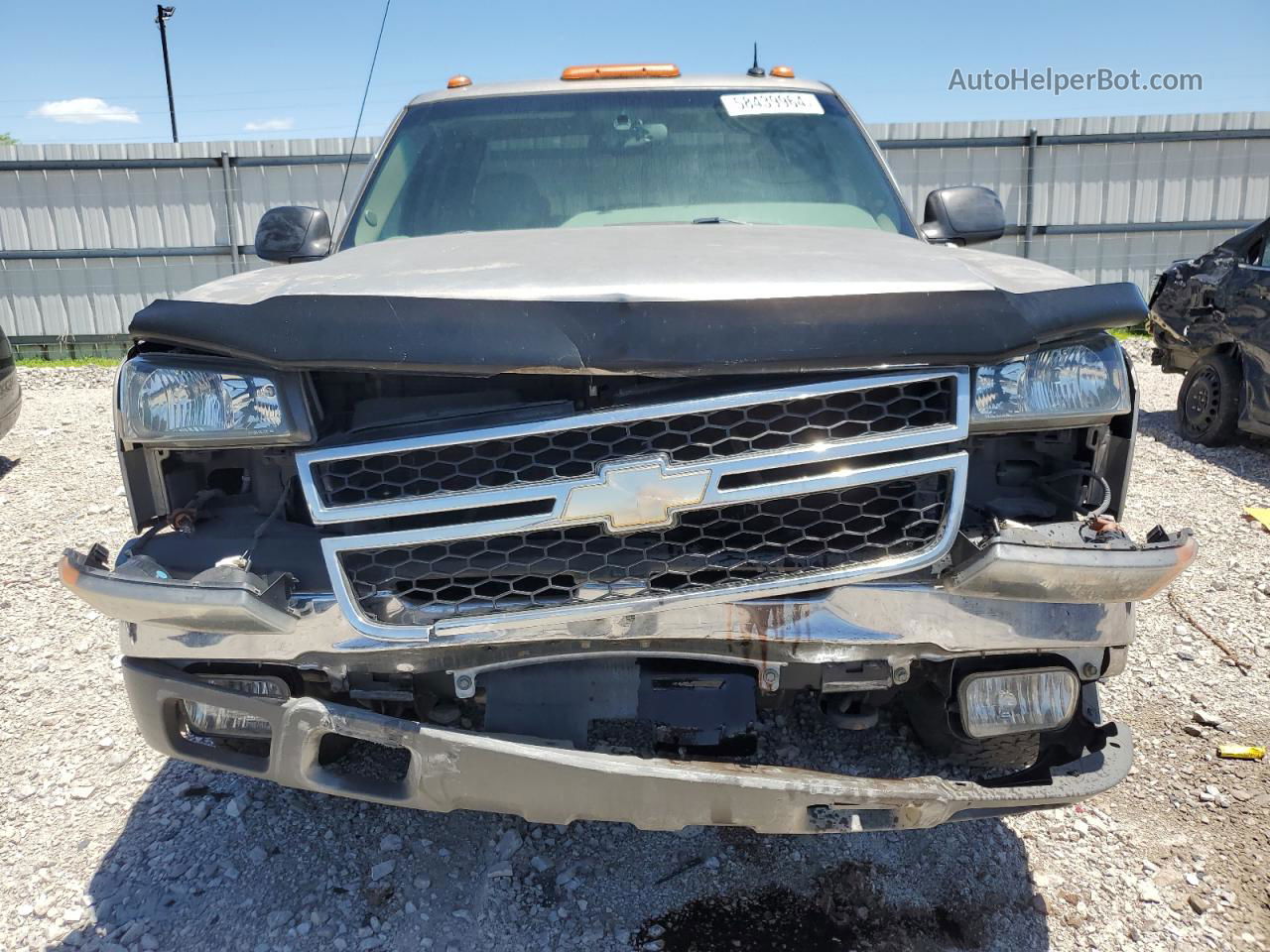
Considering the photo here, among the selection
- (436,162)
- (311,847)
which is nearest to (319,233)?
(436,162)

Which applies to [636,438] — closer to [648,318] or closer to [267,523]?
[648,318]

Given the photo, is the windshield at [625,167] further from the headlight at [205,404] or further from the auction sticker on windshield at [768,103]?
the headlight at [205,404]

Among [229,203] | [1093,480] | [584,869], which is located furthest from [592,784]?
[229,203]

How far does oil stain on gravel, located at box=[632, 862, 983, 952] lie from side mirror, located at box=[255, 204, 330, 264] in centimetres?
242

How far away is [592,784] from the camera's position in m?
1.82

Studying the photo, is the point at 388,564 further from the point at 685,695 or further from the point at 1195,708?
the point at 1195,708

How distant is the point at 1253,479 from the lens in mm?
5883

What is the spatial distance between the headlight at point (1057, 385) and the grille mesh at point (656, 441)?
11 cm

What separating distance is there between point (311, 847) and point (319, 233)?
2078 mm

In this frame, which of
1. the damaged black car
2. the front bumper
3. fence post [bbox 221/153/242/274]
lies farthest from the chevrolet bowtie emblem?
fence post [bbox 221/153/242/274]

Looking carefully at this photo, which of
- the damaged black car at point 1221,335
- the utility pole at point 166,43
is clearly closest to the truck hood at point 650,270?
the damaged black car at point 1221,335

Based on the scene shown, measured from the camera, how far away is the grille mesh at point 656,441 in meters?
1.79

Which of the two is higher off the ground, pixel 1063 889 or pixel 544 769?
pixel 544 769

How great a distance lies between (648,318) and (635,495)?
334mm
